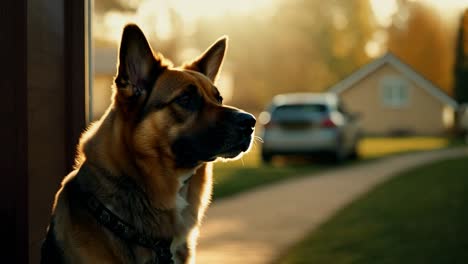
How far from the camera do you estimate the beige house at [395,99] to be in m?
43.6

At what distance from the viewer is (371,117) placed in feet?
150

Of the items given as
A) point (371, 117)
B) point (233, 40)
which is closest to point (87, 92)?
point (371, 117)

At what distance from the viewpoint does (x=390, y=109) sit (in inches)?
1780

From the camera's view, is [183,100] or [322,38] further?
[322,38]

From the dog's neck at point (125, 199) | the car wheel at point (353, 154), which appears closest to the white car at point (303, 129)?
the car wheel at point (353, 154)

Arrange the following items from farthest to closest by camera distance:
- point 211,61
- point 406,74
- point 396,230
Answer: point 406,74
point 396,230
point 211,61

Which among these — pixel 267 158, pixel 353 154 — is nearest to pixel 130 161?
pixel 267 158

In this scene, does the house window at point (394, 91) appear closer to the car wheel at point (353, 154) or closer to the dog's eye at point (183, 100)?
the car wheel at point (353, 154)

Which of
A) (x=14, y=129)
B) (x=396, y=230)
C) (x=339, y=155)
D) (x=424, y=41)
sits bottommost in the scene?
(x=424, y=41)

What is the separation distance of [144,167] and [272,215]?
690cm

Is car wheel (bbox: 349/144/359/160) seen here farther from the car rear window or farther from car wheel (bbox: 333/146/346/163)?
the car rear window

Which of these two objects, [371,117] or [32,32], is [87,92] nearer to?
[32,32]

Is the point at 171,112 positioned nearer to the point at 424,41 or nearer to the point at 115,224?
the point at 115,224

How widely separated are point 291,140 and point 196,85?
50.4 feet
